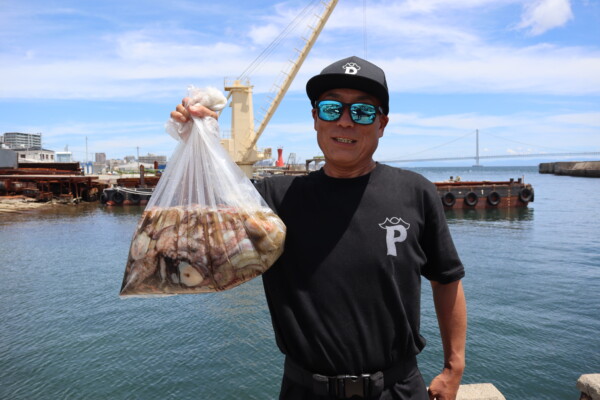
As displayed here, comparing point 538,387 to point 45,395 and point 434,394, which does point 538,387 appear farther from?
point 45,395

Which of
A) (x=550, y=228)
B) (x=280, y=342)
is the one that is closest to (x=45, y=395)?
(x=280, y=342)

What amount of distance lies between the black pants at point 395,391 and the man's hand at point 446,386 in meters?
0.16

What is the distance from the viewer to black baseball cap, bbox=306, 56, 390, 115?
6.38 feet

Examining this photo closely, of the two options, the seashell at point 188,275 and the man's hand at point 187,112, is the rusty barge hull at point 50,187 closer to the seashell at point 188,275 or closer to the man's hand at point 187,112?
the man's hand at point 187,112

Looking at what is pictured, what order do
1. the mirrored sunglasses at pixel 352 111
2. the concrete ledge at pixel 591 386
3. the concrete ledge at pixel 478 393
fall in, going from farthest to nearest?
the concrete ledge at pixel 591 386
the concrete ledge at pixel 478 393
the mirrored sunglasses at pixel 352 111

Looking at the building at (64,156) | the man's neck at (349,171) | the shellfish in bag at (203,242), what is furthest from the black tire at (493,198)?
the building at (64,156)

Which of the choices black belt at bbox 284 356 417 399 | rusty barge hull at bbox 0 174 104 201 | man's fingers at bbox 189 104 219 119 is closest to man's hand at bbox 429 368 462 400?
black belt at bbox 284 356 417 399

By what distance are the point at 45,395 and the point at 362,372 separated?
23.3 ft

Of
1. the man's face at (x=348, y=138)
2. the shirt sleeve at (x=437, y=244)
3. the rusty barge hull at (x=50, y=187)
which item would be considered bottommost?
the rusty barge hull at (x=50, y=187)

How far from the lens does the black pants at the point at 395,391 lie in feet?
6.34

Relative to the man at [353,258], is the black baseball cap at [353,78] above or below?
above

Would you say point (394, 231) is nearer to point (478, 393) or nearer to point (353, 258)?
point (353, 258)

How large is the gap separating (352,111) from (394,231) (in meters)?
0.57

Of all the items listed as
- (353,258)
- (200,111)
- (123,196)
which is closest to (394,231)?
(353,258)
